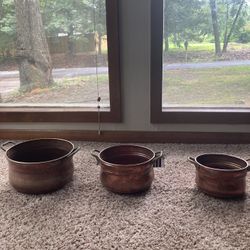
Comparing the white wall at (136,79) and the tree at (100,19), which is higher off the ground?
the tree at (100,19)

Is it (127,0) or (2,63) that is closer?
(127,0)

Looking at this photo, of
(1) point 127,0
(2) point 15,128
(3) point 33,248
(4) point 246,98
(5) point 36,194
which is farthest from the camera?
(2) point 15,128

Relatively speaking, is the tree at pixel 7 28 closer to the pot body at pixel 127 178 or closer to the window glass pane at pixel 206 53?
the window glass pane at pixel 206 53

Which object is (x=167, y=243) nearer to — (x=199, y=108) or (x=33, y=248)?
(x=33, y=248)

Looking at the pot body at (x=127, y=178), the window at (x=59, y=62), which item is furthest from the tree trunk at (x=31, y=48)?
the pot body at (x=127, y=178)

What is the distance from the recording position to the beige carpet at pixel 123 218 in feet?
3.22

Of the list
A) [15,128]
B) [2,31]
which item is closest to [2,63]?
[2,31]

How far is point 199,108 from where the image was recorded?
5.83ft

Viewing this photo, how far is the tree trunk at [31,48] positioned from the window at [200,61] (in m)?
0.61

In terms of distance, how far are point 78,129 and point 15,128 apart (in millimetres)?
378

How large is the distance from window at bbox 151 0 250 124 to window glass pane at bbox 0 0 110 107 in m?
0.30

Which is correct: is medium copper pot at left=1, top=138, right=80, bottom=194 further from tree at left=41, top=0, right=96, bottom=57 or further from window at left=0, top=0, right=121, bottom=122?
tree at left=41, top=0, right=96, bottom=57

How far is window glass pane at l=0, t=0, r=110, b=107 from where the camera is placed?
5.73 feet

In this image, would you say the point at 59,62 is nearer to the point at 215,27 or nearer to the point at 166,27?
the point at 166,27
